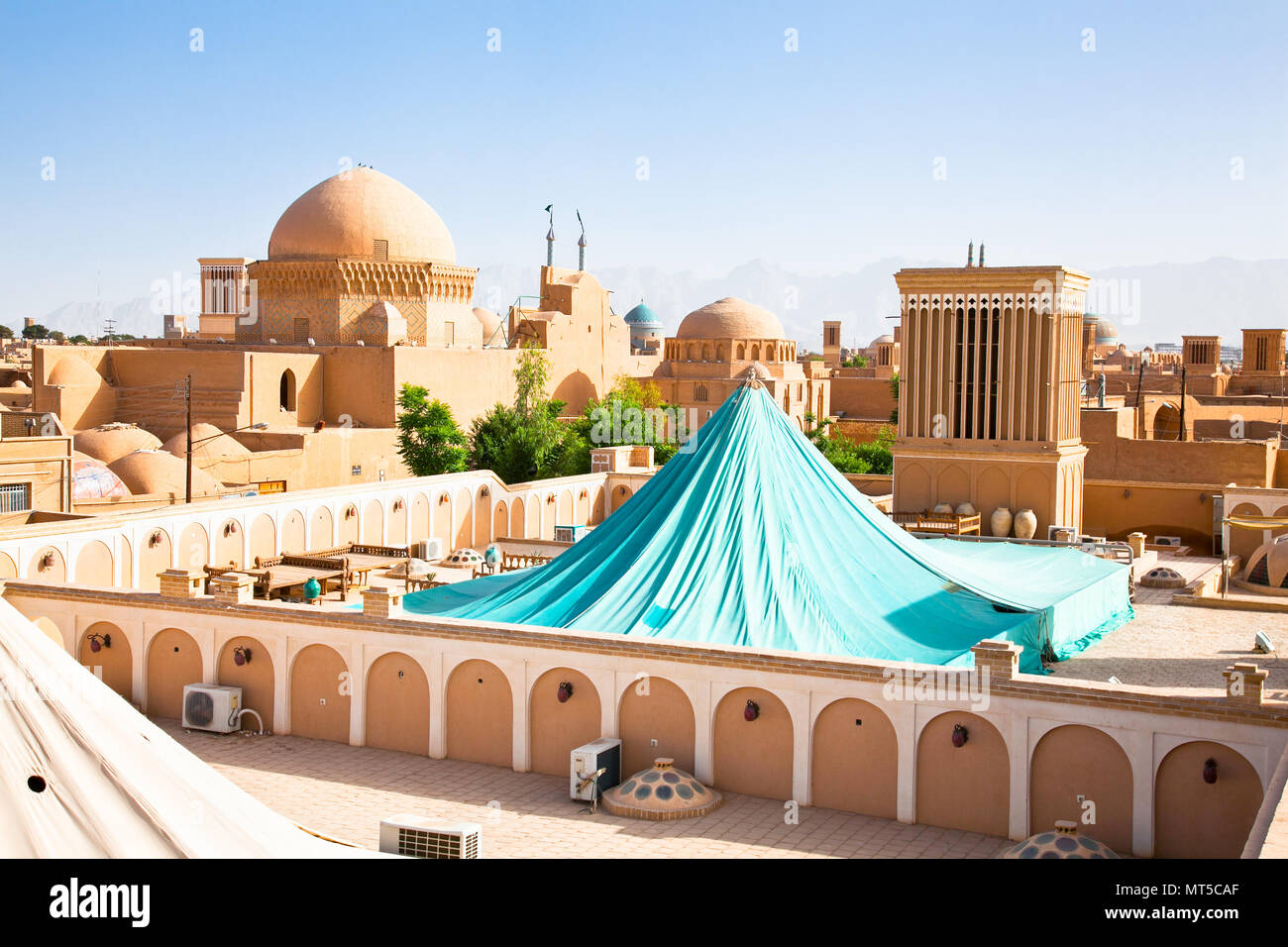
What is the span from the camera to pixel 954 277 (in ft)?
86.9

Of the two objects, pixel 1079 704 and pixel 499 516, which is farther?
pixel 499 516

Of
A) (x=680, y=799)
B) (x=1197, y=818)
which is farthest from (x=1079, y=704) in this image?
(x=680, y=799)

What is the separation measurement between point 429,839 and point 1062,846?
5.04 metres

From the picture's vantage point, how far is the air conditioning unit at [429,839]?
33.4 feet

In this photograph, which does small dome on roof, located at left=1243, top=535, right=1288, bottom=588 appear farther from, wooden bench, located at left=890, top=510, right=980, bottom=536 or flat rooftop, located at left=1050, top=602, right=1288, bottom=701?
wooden bench, located at left=890, top=510, right=980, bottom=536

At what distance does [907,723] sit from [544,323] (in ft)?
140

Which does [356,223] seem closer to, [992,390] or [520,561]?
[520,561]

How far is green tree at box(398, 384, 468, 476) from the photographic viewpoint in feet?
123

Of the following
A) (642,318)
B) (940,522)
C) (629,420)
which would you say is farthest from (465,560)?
(642,318)

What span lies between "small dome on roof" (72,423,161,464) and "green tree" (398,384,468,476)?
725 centimetres

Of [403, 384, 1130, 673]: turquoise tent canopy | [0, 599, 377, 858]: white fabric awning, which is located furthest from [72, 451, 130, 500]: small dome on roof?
[0, 599, 377, 858]: white fabric awning

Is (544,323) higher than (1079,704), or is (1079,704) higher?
(544,323)
